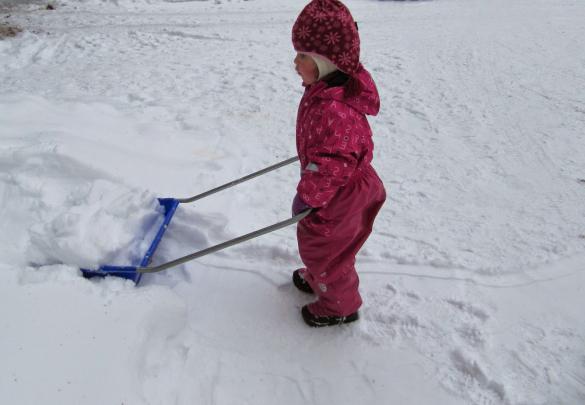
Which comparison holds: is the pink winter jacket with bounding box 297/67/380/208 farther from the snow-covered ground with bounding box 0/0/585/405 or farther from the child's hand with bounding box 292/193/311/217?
the snow-covered ground with bounding box 0/0/585/405

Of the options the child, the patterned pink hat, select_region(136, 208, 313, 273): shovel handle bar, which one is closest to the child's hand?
the child

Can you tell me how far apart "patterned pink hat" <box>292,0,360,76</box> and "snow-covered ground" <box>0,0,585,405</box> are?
3.84 feet

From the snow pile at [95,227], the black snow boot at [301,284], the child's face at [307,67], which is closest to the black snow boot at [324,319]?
the black snow boot at [301,284]

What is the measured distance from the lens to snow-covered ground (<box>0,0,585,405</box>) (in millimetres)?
1737

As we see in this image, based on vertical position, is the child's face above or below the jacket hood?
above

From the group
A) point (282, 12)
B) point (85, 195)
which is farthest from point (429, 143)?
point (282, 12)

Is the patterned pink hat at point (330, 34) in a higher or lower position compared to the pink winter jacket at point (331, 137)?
higher

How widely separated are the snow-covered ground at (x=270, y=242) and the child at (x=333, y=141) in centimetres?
50

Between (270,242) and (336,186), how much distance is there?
0.98 metres

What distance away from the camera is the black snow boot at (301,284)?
2.15m

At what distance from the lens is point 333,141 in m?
1.45

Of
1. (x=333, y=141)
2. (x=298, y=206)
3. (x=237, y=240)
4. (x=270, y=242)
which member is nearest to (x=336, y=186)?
(x=333, y=141)

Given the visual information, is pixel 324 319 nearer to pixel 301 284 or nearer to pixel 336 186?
pixel 301 284

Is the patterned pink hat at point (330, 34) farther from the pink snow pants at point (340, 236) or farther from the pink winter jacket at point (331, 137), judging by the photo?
the pink snow pants at point (340, 236)
